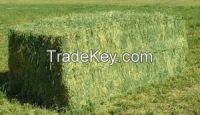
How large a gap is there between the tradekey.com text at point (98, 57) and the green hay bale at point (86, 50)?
3.4 inches

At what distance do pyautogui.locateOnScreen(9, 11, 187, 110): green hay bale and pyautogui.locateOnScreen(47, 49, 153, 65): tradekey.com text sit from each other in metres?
0.09

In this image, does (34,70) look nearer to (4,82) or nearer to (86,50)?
(86,50)

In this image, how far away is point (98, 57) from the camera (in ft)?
33.1

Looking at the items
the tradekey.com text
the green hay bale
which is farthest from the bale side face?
the tradekey.com text

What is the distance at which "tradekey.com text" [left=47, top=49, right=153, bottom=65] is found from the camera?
30.8ft

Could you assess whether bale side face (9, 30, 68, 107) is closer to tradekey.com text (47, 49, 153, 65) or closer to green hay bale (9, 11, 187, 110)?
green hay bale (9, 11, 187, 110)

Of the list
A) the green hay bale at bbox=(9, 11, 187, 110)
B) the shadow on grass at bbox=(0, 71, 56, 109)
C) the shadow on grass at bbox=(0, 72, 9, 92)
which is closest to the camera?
the green hay bale at bbox=(9, 11, 187, 110)

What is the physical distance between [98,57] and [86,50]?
14.8 inches

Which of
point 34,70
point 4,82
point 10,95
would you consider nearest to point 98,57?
point 34,70

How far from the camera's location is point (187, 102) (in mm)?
10102

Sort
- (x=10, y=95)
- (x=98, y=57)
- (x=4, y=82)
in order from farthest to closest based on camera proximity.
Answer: (x=4, y=82), (x=10, y=95), (x=98, y=57)

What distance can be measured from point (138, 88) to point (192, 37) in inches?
301

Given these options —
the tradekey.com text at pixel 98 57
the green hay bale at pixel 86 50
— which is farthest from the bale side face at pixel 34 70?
the tradekey.com text at pixel 98 57

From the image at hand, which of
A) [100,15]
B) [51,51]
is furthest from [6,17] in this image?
[51,51]
